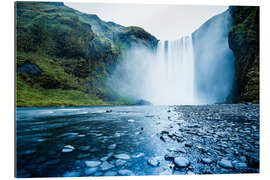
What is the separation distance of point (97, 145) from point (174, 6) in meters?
4.29

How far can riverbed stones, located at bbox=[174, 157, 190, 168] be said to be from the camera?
175 centimetres

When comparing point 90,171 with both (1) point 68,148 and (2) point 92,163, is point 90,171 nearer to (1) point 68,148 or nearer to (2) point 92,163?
(2) point 92,163

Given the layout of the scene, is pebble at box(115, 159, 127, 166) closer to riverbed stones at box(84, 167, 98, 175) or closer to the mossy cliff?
riverbed stones at box(84, 167, 98, 175)

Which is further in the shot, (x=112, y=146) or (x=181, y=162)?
(x=112, y=146)

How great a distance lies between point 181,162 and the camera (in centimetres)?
180

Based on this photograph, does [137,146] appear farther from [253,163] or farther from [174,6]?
[174,6]

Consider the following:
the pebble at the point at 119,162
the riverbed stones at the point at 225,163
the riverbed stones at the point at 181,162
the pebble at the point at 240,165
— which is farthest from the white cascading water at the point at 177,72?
the pebble at the point at 119,162

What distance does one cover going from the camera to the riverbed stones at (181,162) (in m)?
1.75

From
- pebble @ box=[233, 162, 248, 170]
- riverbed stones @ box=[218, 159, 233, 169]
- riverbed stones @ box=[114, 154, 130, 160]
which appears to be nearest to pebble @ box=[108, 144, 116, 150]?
riverbed stones @ box=[114, 154, 130, 160]

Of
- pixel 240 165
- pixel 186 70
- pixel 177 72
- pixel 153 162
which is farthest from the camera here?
pixel 177 72

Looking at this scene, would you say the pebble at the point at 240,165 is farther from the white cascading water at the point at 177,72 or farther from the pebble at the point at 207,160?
the white cascading water at the point at 177,72

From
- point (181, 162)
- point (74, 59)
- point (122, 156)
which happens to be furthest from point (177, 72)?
point (74, 59)
